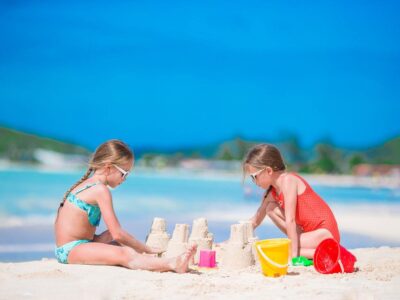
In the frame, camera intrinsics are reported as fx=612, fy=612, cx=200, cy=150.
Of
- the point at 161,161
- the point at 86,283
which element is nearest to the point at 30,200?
the point at 86,283

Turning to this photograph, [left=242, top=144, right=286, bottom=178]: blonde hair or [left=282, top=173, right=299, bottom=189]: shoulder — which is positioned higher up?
[left=242, top=144, right=286, bottom=178]: blonde hair

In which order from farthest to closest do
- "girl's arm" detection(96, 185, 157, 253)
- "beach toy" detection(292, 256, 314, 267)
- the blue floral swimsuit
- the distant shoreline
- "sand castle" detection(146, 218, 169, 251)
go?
1. the distant shoreline
2. "sand castle" detection(146, 218, 169, 251)
3. "beach toy" detection(292, 256, 314, 267)
4. the blue floral swimsuit
5. "girl's arm" detection(96, 185, 157, 253)

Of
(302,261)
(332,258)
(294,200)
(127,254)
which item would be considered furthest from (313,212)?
(127,254)

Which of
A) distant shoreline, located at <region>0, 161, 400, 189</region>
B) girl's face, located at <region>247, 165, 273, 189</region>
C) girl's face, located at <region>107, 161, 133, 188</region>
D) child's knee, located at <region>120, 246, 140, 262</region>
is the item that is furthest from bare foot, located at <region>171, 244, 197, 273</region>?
distant shoreline, located at <region>0, 161, 400, 189</region>

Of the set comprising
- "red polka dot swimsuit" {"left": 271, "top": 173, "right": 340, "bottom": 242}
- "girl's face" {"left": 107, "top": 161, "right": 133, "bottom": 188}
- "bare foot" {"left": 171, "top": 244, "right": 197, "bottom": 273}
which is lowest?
"bare foot" {"left": 171, "top": 244, "right": 197, "bottom": 273}

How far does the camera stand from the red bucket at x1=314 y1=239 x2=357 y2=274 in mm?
3561

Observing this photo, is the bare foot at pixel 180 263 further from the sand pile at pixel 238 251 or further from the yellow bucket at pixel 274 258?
the sand pile at pixel 238 251

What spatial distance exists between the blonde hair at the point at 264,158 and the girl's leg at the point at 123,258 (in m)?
0.83

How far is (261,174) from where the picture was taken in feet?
13.3

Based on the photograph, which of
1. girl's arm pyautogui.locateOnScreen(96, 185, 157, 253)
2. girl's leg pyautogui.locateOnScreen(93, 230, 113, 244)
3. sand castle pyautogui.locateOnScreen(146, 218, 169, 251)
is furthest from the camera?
sand castle pyautogui.locateOnScreen(146, 218, 169, 251)

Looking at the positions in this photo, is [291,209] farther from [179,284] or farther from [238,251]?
[179,284]

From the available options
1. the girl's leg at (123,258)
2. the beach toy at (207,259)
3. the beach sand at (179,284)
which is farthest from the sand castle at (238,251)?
the girl's leg at (123,258)

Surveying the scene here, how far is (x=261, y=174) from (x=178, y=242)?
71 centimetres

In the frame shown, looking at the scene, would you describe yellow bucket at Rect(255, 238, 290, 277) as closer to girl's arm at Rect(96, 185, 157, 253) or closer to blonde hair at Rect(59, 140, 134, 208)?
girl's arm at Rect(96, 185, 157, 253)
